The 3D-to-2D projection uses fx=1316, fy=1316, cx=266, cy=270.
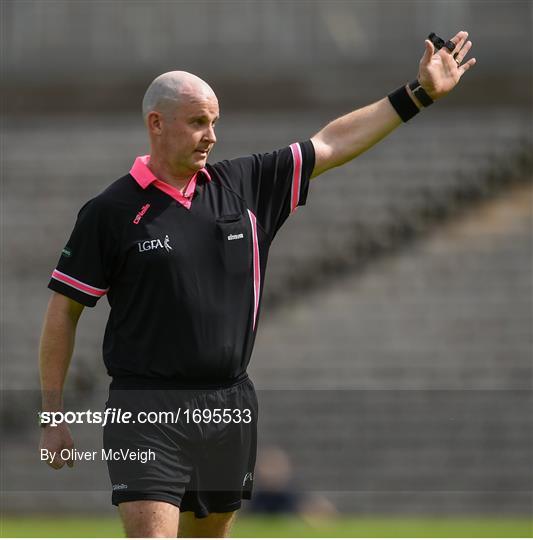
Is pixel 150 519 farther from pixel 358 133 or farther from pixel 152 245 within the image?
pixel 358 133

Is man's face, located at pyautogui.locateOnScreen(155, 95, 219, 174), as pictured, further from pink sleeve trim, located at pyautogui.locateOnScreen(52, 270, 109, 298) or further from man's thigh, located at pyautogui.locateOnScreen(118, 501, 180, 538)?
man's thigh, located at pyautogui.locateOnScreen(118, 501, 180, 538)

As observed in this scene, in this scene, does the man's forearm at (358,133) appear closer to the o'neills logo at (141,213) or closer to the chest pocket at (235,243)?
the chest pocket at (235,243)

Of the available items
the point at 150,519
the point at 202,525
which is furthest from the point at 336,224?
the point at 150,519

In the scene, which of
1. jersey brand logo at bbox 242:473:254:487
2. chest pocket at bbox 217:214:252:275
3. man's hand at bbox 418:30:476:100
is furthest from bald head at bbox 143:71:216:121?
jersey brand logo at bbox 242:473:254:487

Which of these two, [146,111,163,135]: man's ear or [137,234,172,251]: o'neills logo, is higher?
[146,111,163,135]: man's ear

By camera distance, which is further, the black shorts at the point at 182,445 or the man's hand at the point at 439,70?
the man's hand at the point at 439,70

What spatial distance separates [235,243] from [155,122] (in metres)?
0.54

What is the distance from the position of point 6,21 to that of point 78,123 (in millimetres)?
1385

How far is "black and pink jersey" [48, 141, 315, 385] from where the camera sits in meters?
4.72

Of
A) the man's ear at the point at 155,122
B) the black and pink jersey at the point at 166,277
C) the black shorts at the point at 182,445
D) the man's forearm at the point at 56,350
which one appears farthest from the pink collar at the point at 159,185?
the black shorts at the point at 182,445

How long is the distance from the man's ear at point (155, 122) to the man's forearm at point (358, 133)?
0.68 m

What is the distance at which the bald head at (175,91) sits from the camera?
15.6ft

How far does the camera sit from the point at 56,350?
15.7ft

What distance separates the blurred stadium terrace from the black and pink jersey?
29.4ft
